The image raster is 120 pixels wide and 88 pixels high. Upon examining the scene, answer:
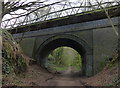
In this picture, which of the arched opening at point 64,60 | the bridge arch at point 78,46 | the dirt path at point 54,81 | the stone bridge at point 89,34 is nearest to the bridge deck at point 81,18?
the stone bridge at point 89,34

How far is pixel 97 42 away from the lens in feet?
37.2

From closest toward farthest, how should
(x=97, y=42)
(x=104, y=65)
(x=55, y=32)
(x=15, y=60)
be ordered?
(x=15, y=60), (x=104, y=65), (x=97, y=42), (x=55, y=32)

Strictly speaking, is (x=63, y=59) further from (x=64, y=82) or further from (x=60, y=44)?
(x=64, y=82)

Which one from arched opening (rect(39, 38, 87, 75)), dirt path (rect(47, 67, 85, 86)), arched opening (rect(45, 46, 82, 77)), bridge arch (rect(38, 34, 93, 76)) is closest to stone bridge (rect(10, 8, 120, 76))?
bridge arch (rect(38, 34, 93, 76))

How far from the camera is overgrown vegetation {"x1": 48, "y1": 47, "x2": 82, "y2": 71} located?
28.6 m

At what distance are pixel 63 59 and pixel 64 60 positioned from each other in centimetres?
79

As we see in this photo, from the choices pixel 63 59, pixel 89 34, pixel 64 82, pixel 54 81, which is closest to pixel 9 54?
pixel 54 81

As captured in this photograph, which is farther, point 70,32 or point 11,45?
point 70,32

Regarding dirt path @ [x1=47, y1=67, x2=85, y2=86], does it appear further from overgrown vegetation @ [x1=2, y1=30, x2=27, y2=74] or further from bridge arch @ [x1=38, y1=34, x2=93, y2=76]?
overgrown vegetation @ [x1=2, y1=30, x2=27, y2=74]

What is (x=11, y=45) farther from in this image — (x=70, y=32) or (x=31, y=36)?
(x=31, y=36)

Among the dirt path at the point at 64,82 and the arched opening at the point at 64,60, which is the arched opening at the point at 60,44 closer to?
the dirt path at the point at 64,82

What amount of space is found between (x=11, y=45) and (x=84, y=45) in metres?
6.68

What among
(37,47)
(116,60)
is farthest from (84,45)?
(37,47)

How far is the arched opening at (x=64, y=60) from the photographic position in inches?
1084
